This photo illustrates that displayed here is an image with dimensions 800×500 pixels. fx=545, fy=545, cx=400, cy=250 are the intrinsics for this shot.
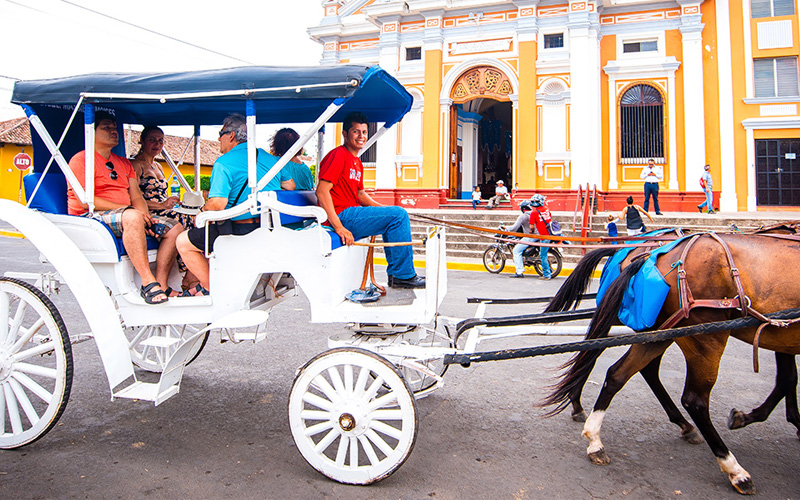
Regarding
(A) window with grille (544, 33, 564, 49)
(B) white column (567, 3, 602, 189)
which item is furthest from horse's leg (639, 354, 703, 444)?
(A) window with grille (544, 33, 564, 49)

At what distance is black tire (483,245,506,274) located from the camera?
11.4m

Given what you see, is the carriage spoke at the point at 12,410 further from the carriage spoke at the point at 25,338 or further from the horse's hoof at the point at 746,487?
the horse's hoof at the point at 746,487

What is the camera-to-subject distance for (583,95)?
Answer: 52.6 ft

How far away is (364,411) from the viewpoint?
279 cm

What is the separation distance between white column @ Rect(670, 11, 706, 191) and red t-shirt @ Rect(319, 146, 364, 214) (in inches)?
600

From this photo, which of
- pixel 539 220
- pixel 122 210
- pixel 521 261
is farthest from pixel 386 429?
pixel 539 220

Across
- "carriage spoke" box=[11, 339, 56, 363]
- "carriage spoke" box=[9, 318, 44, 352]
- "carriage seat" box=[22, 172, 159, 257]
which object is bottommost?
"carriage spoke" box=[11, 339, 56, 363]

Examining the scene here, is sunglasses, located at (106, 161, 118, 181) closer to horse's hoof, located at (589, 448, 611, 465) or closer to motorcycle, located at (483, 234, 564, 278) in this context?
horse's hoof, located at (589, 448, 611, 465)

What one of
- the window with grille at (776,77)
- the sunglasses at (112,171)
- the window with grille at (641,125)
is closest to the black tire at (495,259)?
the window with grille at (641,125)

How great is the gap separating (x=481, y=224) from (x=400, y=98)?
1116 cm

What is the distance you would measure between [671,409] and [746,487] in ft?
2.41

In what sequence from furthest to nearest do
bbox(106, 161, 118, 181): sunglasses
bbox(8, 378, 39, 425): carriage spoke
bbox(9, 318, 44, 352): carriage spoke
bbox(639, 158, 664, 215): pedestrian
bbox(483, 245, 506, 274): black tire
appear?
bbox(639, 158, 664, 215): pedestrian → bbox(483, 245, 506, 274): black tire → bbox(106, 161, 118, 181): sunglasses → bbox(9, 318, 44, 352): carriage spoke → bbox(8, 378, 39, 425): carriage spoke

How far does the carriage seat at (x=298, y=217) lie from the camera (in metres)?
3.50

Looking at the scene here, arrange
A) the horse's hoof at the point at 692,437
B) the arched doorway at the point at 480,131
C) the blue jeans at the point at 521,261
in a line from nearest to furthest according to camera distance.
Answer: the horse's hoof at the point at 692,437 < the blue jeans at the point at 521,261 < the arched doorway at the point at 480,131
